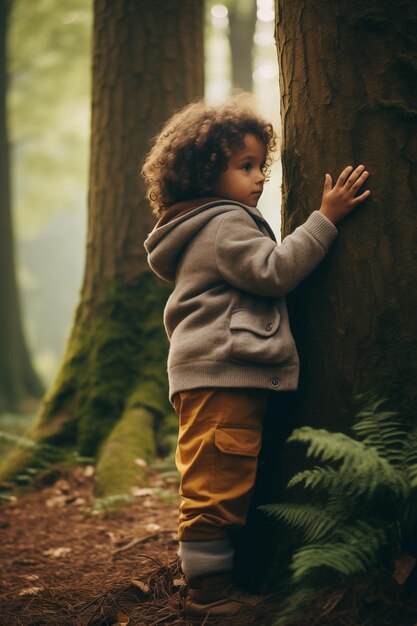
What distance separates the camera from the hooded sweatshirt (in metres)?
2.64

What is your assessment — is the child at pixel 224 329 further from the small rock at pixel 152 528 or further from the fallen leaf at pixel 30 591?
the small rock at pixel 152 528

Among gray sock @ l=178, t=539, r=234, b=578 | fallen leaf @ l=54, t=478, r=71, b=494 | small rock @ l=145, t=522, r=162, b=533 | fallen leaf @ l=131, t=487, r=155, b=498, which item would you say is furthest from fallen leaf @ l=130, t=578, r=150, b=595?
fallen leaf @ l=54, t=478, r=71, b=494

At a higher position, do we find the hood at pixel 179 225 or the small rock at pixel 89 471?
the hood at pixel 179 225

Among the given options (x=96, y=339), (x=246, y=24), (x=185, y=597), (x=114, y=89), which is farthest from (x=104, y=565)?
(x=246, y=24)

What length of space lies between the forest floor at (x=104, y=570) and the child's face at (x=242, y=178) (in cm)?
172

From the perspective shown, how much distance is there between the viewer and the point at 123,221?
5781mm

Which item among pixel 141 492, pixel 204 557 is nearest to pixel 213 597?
pixel 204 557

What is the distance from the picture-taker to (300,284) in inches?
111

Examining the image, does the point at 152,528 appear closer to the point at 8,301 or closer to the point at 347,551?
the point at 347,551

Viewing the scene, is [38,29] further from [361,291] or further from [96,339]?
[361,291]

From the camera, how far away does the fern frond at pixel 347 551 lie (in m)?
2.01

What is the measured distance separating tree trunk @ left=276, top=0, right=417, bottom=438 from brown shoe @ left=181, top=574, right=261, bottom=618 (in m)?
0.77

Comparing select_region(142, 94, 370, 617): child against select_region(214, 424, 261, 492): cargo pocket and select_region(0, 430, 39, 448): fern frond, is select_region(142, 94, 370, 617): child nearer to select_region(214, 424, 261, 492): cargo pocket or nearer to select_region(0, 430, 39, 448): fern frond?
select_region(214, 424, 261, 492): cargo pocket

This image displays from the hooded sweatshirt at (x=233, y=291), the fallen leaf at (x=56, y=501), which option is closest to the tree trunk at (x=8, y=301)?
the fallen leaf at (x=56, y=501)
